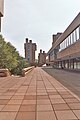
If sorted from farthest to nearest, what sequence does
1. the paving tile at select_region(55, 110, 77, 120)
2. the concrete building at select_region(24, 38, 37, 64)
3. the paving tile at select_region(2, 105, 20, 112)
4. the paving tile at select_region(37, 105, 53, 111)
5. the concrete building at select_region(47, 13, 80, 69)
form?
the concrete building at select_region(24, 38, 37, 64), the concrete building at select_region(47, 13, 80, 69), the paving tile at select_region(37, 105, 53, 111), the paving tile at select_region(2, 105, 20, 112), the paving tile at select_region(55, 110, 77, 120)

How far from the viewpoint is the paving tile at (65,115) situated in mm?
5712

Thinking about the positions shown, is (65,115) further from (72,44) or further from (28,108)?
(72,44)

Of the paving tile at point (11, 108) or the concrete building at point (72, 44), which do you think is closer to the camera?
the paving tile at point (11, 108)

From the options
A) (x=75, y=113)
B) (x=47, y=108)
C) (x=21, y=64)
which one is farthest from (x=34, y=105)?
(x=21, y=64)

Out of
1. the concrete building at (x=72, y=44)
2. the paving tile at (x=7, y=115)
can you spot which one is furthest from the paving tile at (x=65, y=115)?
the concrete building at (x=72, y=44)

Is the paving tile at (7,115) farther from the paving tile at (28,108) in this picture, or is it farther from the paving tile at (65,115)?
the paving tile at (65,115)

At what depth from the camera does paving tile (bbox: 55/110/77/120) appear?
225 inches

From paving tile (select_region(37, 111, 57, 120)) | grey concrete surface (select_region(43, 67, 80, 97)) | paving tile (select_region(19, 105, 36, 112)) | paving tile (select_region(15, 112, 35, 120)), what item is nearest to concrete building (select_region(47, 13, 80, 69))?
grey concrete surface (select_region(43, 67, 80, 97))

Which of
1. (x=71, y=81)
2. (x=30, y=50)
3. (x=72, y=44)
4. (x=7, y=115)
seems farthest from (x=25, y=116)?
(x=30, y=50)

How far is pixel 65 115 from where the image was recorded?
6.02m

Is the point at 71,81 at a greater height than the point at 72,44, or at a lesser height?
lesser

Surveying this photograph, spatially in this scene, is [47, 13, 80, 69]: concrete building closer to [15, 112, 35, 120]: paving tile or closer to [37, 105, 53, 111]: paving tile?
[37, 105, 53, 111]: paving tile

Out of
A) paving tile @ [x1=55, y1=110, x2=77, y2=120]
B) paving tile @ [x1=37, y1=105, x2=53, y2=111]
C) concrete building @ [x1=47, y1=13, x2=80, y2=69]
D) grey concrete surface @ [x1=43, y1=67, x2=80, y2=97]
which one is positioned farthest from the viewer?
concrete building @ [x1=47, y1=13, x2=80, y2=69]

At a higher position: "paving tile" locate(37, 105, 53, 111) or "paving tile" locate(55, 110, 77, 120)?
"paving tile" locate(37, 105, 53, 111)
